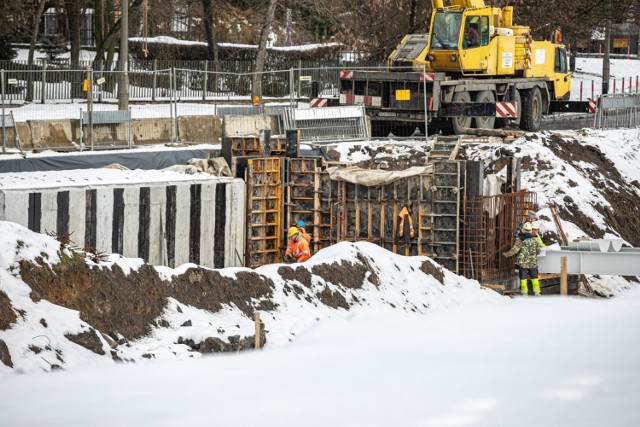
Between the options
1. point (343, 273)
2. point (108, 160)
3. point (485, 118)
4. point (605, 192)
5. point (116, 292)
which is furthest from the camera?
point (485, 118)

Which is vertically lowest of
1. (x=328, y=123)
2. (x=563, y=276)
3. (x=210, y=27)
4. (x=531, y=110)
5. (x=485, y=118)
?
(x=563, y=276)

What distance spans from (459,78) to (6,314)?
21.7m

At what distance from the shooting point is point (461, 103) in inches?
1199

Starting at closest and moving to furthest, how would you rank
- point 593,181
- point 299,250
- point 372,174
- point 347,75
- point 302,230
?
1. point 299,250
2. point 302,230
3. point 372,174
4. point 593,181
5. point 347,75

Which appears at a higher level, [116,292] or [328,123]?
[328,123]

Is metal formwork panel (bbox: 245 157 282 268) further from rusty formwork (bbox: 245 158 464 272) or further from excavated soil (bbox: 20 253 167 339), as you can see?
excavated soil (bbox: 20 253 167 339)

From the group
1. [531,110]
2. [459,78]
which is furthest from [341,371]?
[531,110]

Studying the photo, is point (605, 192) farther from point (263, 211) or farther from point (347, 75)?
point (263, 211)

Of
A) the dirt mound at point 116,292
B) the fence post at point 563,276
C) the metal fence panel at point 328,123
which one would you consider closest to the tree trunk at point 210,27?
the metal fence panel at point 328,123

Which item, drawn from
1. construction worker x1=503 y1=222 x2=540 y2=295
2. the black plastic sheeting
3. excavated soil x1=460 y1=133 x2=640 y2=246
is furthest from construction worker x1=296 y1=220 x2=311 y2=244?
excavated soil x1=460 y1=133 x2=640 y2=246

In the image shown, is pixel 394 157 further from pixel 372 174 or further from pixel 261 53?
pixel 261 53

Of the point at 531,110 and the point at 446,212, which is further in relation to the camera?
the point at 531,110

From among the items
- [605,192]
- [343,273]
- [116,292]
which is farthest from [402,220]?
[116,292]

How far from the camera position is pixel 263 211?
80.6 ft
